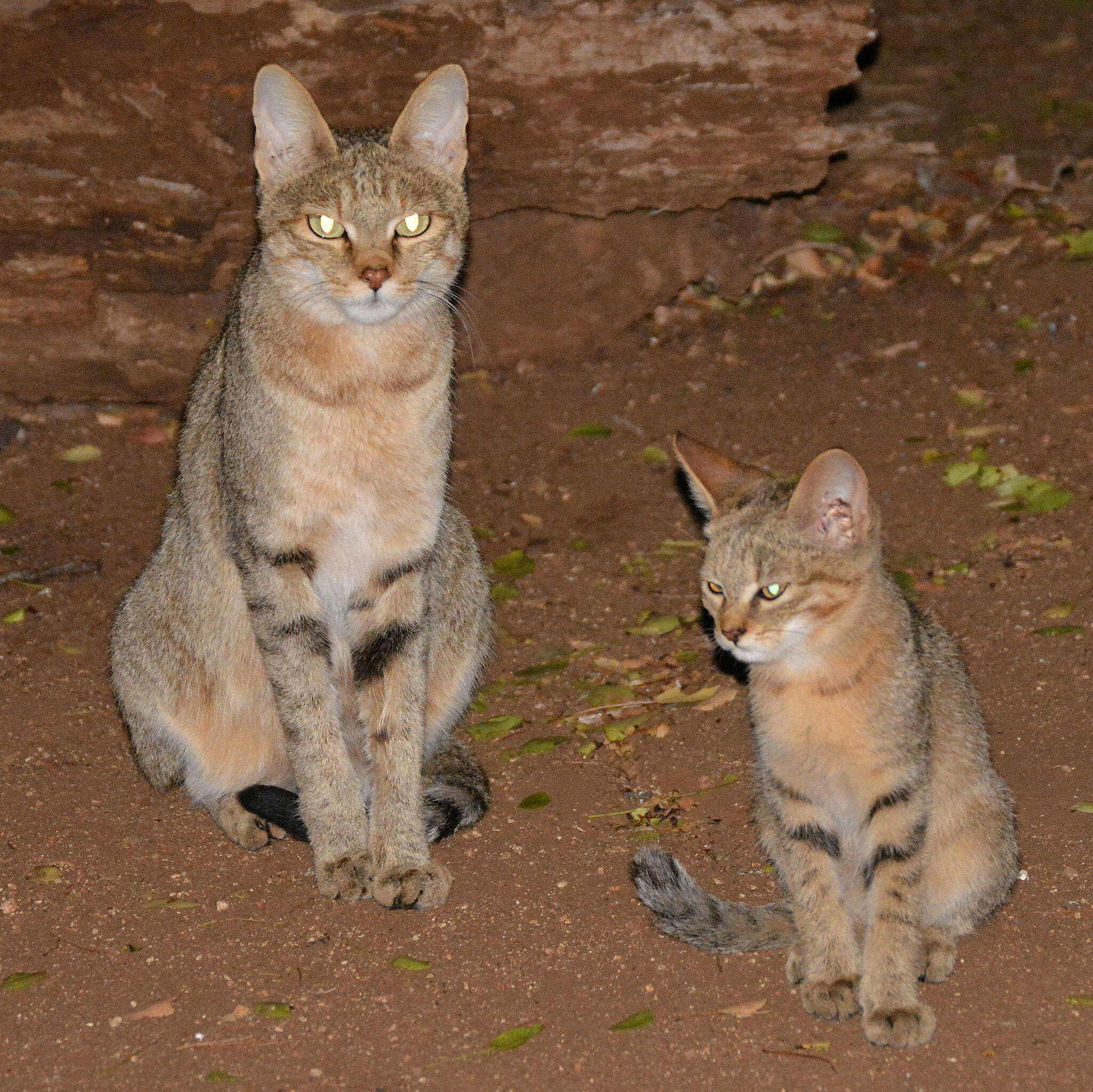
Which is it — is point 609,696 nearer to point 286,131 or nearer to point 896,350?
point 286,131

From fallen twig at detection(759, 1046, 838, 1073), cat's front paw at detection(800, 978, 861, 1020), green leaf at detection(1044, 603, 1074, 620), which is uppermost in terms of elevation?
cat's front paw at detection(800, 978, 861, 1020)

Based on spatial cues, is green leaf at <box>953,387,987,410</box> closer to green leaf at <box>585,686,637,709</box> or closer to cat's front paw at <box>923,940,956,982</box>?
green leaf at <box>585,686,637,709</box>

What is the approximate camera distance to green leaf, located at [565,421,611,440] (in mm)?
8117

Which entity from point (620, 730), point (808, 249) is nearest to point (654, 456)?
point (808, 249)

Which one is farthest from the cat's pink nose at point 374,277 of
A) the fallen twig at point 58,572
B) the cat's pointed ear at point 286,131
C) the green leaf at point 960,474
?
the green leaf at point 960,474

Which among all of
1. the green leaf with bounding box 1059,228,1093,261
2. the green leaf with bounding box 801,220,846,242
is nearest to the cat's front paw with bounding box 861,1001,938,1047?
the green leaf with bounding box 1059,228,1093,261

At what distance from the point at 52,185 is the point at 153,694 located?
10.2ft

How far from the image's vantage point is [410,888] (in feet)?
16.5

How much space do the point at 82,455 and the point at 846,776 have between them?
16.9ft

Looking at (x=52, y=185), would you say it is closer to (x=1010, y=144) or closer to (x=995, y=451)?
(x=995, y=451)

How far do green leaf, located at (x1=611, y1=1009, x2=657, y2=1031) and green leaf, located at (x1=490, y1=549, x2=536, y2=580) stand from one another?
3063 mm

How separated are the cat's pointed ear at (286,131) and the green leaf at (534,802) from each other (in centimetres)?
253

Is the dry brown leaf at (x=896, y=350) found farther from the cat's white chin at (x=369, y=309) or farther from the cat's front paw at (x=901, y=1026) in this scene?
the cat's front paw at (x=901, y=1026)

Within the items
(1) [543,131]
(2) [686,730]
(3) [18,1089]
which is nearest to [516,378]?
(1) [543,131]
